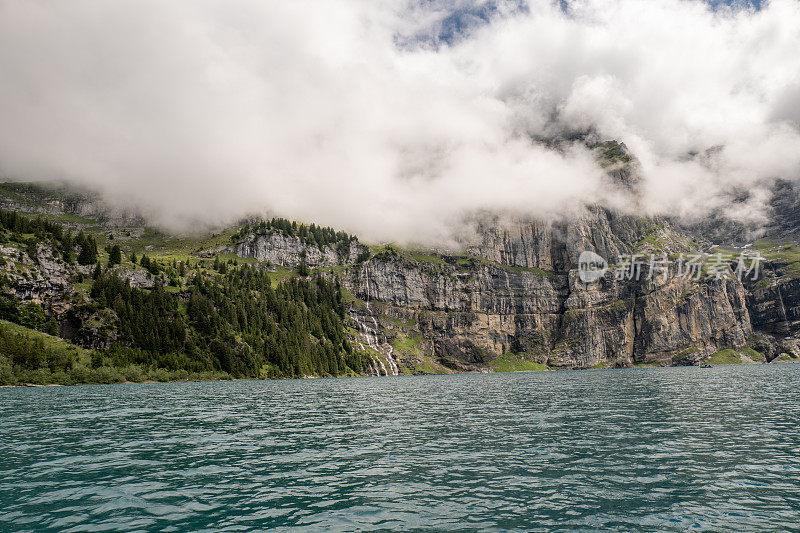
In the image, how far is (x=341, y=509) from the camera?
18.0 meters

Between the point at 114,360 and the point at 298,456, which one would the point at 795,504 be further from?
the point at 114,360

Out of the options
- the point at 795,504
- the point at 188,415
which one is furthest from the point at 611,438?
the point at 188,415

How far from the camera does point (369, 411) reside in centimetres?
5844

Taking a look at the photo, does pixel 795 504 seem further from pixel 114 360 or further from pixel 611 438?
pixel 114 360

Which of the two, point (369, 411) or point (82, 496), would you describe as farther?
point (369, 411)

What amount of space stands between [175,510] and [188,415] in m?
42.5

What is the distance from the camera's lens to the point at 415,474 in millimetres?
23875

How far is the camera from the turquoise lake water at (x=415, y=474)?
16672mm

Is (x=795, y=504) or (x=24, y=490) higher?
(x=24, y=490)

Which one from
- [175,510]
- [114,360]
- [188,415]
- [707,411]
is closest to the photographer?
[175,510]

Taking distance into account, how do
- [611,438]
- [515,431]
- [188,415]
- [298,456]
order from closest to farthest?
[298,456] → [611,438] → [515,431] → [188,415]

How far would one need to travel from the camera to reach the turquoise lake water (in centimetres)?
1667

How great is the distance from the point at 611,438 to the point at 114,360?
20655 cm

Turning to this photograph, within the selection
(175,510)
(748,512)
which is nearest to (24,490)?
(175,510)
